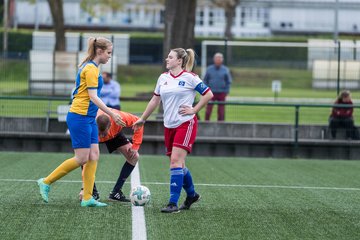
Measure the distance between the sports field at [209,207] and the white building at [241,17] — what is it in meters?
63.9

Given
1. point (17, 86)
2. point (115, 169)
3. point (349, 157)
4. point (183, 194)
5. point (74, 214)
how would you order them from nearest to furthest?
point (74, 214)
point (183, 194)
point (115, 169)
point (349, 157)
point (17, 86)

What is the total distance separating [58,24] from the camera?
41812 millimetres

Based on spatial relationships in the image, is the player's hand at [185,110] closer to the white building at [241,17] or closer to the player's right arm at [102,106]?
the player's right arm at [102,106]

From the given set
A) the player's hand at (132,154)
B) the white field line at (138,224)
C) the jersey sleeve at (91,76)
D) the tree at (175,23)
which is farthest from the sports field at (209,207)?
the tree at (175,23)

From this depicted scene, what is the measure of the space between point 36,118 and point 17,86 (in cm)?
990

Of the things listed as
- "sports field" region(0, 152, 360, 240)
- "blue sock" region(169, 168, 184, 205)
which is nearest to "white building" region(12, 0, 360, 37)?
"sports field" region(0, 152, 360, 240)

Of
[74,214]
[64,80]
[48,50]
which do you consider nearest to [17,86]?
[64,80]

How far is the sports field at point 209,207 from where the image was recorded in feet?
29.3

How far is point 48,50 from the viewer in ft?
118

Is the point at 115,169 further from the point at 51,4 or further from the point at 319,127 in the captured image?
the point at 51,4

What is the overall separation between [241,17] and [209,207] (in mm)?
80480

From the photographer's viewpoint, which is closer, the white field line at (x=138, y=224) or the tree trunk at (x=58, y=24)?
the white field line at (x=138, y=224)

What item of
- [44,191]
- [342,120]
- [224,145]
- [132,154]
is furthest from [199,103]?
[342,120]

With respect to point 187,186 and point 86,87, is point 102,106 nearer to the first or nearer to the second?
point 86,87
